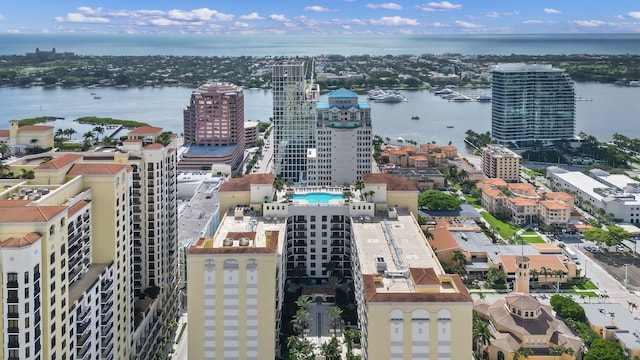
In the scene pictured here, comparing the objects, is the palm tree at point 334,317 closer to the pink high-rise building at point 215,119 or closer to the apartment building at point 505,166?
the apartment building at point 505,166

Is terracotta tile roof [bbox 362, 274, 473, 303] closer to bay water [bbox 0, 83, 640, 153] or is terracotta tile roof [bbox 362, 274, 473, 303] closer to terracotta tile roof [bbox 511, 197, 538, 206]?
terracotta tile roof [bbox 511, 197, 538, 206]

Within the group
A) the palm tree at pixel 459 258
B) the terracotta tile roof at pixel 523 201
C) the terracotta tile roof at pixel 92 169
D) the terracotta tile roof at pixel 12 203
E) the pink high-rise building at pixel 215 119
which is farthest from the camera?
the pink high-rise building at pixel 215 119

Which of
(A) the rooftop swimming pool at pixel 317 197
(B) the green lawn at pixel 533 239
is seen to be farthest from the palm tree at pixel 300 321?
(B) the green lawn at pixel 533 239

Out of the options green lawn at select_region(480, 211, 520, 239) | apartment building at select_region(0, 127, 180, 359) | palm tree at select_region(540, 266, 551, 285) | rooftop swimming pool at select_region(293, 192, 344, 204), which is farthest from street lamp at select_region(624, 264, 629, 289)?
apartment building at select_region(0, 127, 180, 359)

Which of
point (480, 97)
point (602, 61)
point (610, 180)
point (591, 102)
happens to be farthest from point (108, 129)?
point (602, 61)

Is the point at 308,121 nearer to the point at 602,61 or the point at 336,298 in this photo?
the point at 336,298

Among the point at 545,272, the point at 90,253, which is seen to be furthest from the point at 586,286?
the point at 90,253
